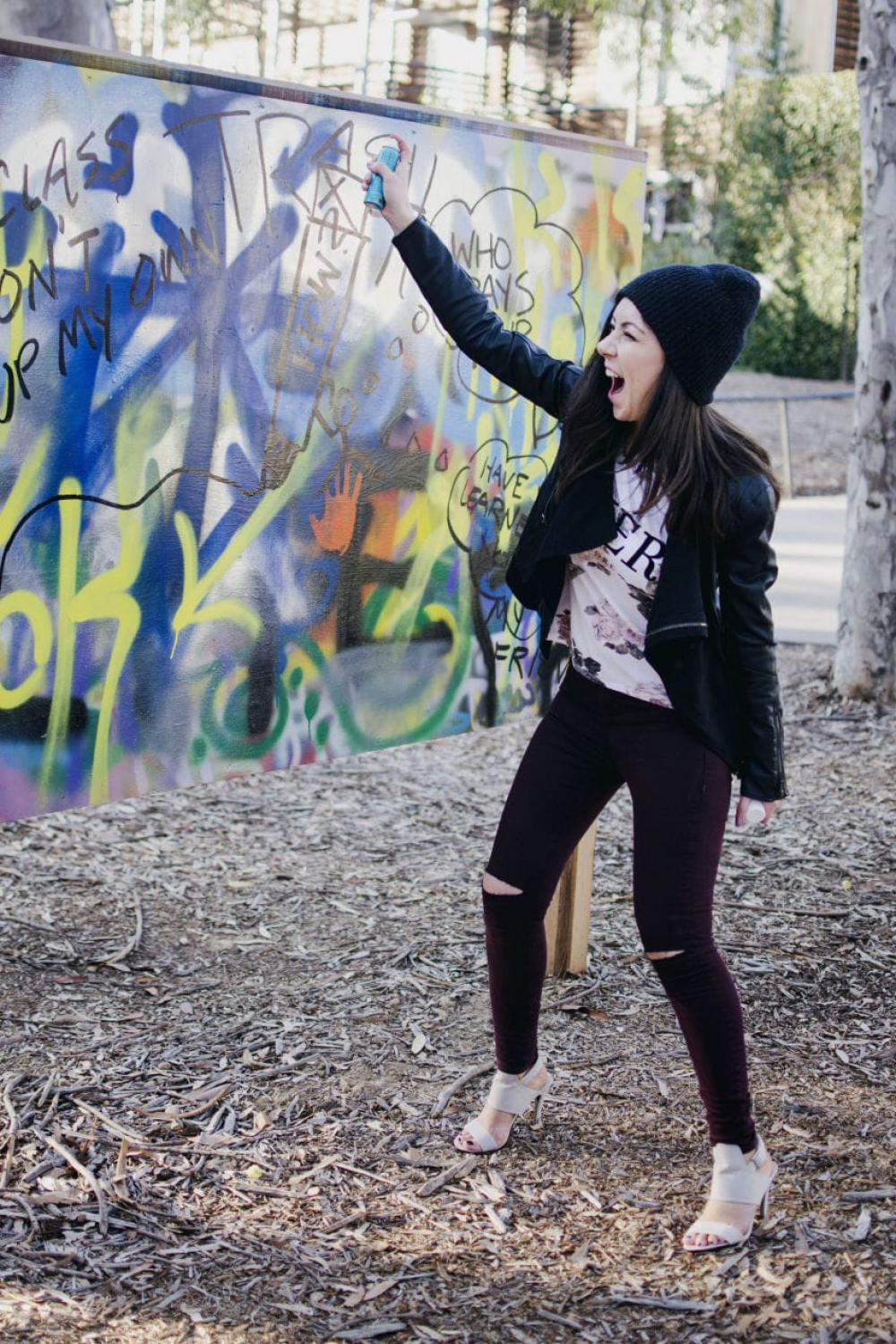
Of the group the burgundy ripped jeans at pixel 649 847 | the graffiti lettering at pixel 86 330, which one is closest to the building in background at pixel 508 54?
the graffiti lettering at pixel 86 330

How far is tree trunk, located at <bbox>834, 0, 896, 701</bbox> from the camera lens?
6551 millimetres

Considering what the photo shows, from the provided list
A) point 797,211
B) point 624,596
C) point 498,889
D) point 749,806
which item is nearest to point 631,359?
point 624,596

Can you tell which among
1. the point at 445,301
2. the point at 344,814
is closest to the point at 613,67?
the point at 344,814

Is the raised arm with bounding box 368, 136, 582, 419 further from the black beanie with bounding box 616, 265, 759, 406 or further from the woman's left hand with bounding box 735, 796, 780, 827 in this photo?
the woman's left hand with bounding box 735, 796, 780, 827

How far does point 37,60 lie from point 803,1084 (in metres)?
2.64

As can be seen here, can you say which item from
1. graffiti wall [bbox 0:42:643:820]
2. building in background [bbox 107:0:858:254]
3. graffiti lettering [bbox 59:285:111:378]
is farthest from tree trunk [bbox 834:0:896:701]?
building in background [bbox 107:0:858:254]

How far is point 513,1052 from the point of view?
312cm

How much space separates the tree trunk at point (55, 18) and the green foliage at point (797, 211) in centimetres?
1734

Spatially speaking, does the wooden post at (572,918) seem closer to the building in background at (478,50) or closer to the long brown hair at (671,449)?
the long brown hair at (671,449)

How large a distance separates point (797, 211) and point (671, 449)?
20.8 m

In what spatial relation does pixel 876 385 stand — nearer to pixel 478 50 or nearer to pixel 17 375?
pixel 17 375

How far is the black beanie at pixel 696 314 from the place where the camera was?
8.80 ft

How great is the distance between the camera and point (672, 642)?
2.67 m

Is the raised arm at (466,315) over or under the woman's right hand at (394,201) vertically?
under
